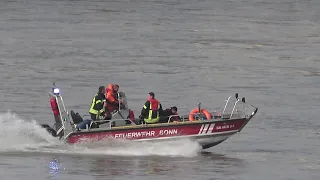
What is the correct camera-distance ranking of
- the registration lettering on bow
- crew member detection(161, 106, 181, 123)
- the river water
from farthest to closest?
crew member detection(161, 106, 181, 123) < the registration lettering on bow < the river water

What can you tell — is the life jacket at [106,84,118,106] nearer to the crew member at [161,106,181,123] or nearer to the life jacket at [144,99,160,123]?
the life jacket at [144,99,160,123]

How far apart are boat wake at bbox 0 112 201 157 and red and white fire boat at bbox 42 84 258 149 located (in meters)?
0.19

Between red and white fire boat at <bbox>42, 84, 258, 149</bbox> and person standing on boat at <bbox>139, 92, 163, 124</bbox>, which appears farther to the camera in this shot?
person standing on boat at <bbox>139, 92, 163, 124</bbox>

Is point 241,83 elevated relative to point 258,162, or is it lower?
elevated

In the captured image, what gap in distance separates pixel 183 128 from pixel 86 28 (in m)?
46.6

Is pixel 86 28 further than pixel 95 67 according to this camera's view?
Yes

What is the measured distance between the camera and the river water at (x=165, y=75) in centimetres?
3145

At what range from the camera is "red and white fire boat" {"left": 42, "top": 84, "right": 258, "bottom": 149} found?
31.7 metres

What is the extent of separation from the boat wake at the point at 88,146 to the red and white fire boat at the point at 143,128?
0.19 m

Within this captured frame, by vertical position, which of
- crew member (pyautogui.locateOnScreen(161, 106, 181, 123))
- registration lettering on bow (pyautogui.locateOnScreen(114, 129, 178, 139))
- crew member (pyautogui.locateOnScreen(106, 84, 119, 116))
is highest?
crew member (pyautogui.locateOnScreen(106, 84, 119, 116))

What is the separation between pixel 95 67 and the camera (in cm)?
5675

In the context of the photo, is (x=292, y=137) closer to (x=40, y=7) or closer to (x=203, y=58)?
(x=203, y=58)

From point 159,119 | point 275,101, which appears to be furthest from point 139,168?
point 275,101

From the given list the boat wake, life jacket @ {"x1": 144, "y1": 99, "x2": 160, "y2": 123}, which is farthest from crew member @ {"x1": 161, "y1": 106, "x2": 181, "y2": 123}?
the boat wake
